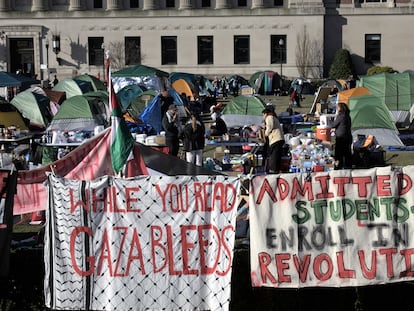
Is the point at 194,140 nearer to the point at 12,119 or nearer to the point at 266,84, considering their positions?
the point at 12,119

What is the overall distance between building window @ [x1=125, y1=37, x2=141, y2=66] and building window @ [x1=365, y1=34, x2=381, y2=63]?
17.6 meters

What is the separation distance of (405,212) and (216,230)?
5.97 feet

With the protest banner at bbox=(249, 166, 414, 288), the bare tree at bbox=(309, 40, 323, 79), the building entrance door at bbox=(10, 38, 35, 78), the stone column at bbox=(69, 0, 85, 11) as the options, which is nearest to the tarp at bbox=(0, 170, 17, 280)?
the protest banner at bbox=(249, 166, 414, 288)

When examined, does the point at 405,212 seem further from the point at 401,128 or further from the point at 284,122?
the point at 401,128

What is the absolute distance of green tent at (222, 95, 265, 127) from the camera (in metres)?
28.8

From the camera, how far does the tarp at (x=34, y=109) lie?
29.0 meters

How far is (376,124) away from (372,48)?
4116 centimetres

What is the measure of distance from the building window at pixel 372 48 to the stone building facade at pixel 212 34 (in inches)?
1.8

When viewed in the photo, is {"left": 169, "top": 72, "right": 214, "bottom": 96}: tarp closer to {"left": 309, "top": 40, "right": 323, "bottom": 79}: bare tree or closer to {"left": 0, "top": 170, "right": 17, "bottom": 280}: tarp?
{"left": 309, "top": 40, "right": 323, "bottom": 79}: bare tree

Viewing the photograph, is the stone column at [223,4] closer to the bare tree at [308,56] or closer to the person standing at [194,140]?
the bare tree at [308,56]

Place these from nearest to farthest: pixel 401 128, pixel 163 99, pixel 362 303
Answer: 1. pixel 362 303
2. pixel 163 99
3. pixel 401 128

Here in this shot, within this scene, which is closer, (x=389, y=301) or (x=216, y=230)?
(x=216, y=230)

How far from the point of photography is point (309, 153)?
1836 cm

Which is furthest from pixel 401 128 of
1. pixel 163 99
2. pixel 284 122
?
pixel 163 99
